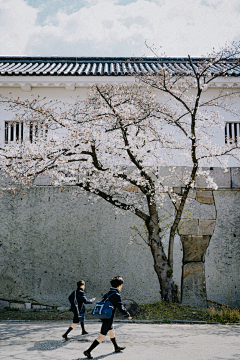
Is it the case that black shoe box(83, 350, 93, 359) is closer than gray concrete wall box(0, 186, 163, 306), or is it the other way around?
black shoe box(83, 350, 93, 359)

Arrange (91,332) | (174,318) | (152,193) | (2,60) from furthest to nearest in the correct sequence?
(2,60) < (152,193) < (174,318) < (91,332)

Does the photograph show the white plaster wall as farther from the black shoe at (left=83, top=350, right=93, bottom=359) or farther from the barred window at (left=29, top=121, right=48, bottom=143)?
the black shoe at (left=83, top=350, right=93, bottom=359)

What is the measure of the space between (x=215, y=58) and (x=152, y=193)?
3.33m

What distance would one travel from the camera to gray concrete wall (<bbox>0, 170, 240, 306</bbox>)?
852cm

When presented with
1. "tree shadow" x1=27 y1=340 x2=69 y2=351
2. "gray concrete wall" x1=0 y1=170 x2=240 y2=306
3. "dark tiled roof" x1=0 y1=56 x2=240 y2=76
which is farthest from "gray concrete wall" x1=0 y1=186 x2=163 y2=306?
"dark tiled roof" x1=0 y1=56 x2=240 y2=76

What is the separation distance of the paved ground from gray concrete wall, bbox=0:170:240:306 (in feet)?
5.80

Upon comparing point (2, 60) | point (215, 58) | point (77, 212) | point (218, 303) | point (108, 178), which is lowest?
point (218, 303)

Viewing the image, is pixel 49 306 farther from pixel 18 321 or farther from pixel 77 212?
pixel 77 212

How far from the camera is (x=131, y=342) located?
5.39 meters

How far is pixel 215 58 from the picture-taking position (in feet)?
24.2

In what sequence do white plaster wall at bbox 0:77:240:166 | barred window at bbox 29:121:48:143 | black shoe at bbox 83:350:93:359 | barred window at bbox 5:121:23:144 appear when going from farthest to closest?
white plaster wall at bbox 0:77:240:166 → barred window at bbox 5:121:23:144 → barred window at bbox 29:121:48:143 → black shoe at bbox 83:350:93:359

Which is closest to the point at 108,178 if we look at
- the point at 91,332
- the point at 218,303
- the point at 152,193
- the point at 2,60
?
the point at 152,193

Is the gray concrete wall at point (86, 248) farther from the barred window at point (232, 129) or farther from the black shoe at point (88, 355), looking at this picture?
the black shoe at point (88, 355)

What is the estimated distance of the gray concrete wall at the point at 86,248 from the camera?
852 cm
